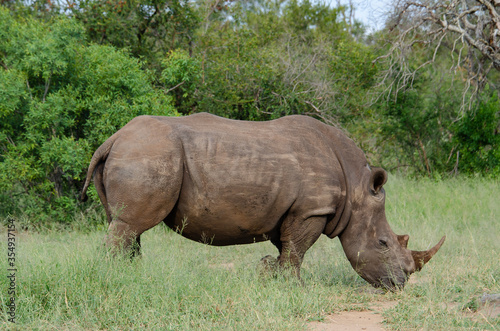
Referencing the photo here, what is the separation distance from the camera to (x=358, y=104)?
12.0 metres

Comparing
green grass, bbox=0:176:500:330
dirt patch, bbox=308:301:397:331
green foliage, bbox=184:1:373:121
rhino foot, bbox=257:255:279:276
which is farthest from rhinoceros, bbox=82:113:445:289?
green foliage, bbox=184:1:373:121

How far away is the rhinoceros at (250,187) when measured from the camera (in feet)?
15.9

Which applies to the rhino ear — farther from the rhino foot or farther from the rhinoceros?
the rhino foot

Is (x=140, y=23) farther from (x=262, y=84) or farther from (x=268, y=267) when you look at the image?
(x=268, y=267)

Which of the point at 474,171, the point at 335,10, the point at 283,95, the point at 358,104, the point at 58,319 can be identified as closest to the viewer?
the point at 58,319

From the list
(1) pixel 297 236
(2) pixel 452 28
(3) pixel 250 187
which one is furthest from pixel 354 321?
(2) pixel 452 28

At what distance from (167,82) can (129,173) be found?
6730 mm

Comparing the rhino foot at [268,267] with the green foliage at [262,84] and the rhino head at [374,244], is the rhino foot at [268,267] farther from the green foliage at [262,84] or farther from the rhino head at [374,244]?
the green foliage at [262,84]

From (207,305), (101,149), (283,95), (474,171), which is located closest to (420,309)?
(207,305)

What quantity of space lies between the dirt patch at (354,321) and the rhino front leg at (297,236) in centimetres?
74

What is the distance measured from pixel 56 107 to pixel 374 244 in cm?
566

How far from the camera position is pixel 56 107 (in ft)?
28.9

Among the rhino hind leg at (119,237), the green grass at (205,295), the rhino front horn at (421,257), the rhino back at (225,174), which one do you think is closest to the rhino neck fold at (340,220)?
the rhino back at (225,174)

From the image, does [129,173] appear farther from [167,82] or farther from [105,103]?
[167,82]
